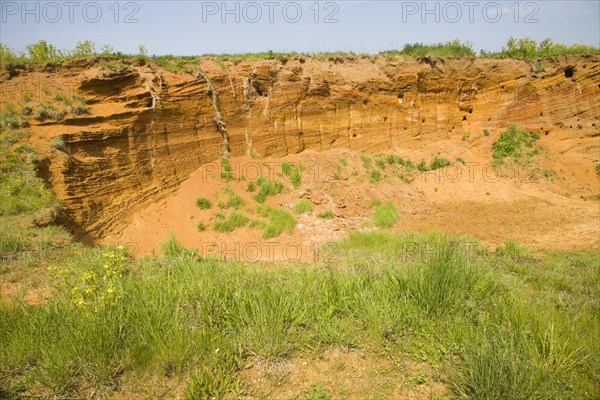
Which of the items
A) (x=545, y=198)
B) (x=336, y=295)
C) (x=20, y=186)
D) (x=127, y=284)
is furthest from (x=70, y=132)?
(x=545, y=198)

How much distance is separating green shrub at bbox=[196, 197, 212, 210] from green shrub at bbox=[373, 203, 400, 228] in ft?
17.9

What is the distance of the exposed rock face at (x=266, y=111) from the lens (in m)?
8.85

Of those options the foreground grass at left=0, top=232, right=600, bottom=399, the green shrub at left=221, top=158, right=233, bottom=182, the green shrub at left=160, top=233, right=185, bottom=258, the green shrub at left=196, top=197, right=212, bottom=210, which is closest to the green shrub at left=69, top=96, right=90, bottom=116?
the green shrub at left=196, top=197, right=212, bottom=210

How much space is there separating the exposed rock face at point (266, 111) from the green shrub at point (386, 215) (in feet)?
11.2

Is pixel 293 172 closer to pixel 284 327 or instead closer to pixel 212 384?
pixel 284 327

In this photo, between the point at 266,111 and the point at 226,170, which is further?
the point at 266,111

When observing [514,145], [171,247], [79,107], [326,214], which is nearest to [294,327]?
[171,247]

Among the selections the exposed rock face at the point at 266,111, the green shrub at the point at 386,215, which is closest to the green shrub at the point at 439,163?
the exposed rock face at the point at 266,111

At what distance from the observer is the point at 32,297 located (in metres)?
4.44

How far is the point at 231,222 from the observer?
412 inches

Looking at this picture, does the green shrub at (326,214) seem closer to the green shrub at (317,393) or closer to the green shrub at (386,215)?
the green shrub at (386,215)

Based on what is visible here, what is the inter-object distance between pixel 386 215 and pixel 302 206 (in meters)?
2.86

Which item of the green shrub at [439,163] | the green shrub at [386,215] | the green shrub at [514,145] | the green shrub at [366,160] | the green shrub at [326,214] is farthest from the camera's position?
the green shrub at [439,163]

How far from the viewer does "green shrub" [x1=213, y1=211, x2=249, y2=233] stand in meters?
10.3
